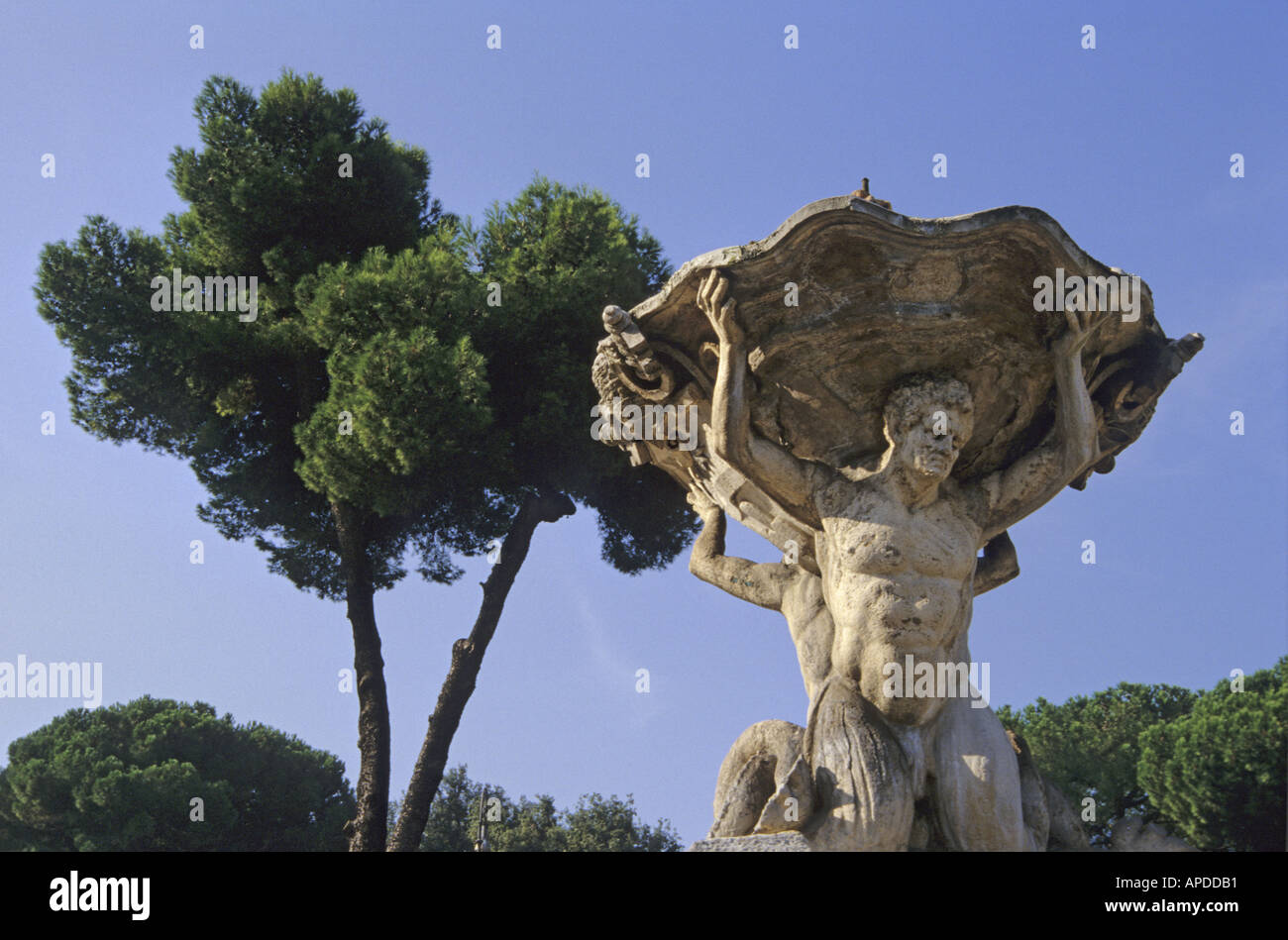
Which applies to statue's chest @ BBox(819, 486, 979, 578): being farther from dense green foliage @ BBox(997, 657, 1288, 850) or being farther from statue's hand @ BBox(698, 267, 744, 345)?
dense green foliage @ BBox(997, 657, 1288, 850)

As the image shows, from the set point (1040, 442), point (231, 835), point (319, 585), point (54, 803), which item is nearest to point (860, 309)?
point (1040, 442)

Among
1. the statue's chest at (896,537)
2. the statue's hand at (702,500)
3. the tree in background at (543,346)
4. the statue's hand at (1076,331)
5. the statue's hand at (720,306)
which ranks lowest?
the statue's chest at (896,537)

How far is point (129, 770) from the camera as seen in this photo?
60.2 ft

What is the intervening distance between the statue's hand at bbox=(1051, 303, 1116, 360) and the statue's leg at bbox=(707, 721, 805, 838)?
93.7 inches

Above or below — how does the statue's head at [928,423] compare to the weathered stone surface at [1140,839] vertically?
above

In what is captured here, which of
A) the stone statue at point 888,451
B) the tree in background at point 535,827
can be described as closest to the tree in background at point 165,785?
the tree in background at point 535,827

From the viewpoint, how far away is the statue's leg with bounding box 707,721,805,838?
614 centimetres

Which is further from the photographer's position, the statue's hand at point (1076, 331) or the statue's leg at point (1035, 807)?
the statue's hand at point (1076, 331)

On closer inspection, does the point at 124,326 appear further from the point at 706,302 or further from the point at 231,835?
the point at 706,302

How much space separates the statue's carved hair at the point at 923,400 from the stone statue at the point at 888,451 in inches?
0.5

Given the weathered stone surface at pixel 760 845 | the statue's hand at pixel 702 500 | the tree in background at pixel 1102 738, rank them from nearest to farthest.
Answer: the weathered stone surface at pixel 760 845 → the statue's hand at pixel 702 500 → the tree in background at pixel 1102 738

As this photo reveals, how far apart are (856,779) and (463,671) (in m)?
8.28

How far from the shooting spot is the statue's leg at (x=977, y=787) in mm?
5855

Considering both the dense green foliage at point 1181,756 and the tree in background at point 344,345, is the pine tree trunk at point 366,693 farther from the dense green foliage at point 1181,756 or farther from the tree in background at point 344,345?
the dense green foliage at point 1181,756
